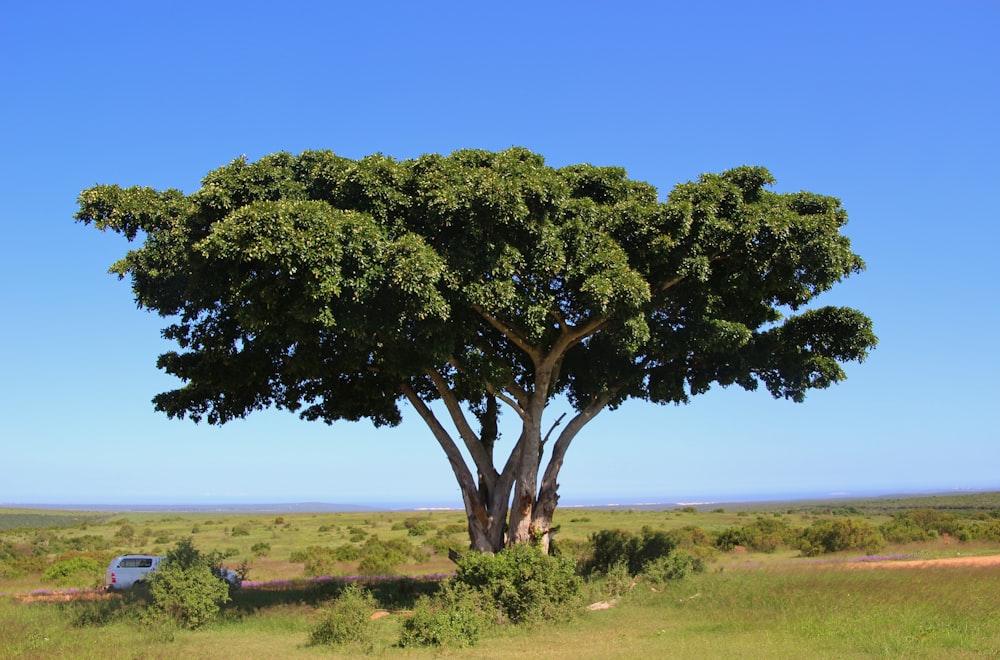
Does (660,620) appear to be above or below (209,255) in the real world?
below

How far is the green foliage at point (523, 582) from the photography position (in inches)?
685

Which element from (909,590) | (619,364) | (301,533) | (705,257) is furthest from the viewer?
(301,533)

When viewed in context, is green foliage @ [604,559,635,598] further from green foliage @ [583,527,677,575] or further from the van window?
the van window

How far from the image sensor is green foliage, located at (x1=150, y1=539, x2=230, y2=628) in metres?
17.7

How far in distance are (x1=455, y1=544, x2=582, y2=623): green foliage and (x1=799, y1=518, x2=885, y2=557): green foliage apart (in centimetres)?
2471

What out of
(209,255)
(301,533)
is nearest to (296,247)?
(209,255)

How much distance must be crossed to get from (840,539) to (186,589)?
31.9m

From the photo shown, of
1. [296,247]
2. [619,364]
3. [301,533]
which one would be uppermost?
[296,247]

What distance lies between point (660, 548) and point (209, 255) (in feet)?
52.0

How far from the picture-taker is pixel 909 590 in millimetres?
16547

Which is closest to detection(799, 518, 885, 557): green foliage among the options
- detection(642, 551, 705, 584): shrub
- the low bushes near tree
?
detection(642, 551, 705, 584): shrub

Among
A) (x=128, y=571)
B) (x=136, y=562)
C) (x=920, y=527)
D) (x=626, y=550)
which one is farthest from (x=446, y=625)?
(x=920, y=527)

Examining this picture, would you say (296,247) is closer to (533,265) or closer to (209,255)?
(209,255)

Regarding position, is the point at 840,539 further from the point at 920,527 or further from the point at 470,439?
the point at 470,439
